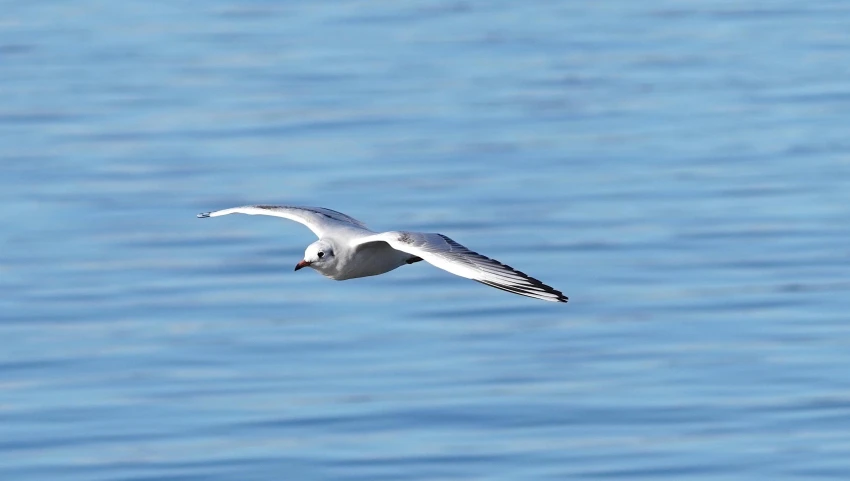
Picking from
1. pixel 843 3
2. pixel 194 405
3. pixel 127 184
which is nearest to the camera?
pixel 194 405

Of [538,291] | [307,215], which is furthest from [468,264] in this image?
[307,215]

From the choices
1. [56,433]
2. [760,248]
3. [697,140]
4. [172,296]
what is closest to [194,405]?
[56,433]

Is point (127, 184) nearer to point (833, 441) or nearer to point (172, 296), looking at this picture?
point (172, 296)

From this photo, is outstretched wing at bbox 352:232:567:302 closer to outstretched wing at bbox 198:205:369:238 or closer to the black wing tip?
the black wing tip

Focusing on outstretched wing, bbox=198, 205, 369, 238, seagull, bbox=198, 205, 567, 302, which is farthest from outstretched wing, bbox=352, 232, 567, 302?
outstretched wing, bbox=198, 205, 369, 238

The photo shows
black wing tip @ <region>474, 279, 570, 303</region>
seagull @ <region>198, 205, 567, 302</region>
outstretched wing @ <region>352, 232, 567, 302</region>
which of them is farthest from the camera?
seagull @ <region>198, 205, 567, 302</region>

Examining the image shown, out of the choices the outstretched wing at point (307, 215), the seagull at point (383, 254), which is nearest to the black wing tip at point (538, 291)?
the seagull at point (383, 254)

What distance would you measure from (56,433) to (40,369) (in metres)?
1.65

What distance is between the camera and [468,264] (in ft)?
41.1

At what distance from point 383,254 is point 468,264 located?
5.17ft

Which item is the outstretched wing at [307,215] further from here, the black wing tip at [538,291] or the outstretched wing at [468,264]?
the black wing tip at [538,291]

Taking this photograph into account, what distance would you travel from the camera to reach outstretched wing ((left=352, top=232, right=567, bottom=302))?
12039mm

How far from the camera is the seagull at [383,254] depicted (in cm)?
1223

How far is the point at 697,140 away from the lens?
25.2 meters
